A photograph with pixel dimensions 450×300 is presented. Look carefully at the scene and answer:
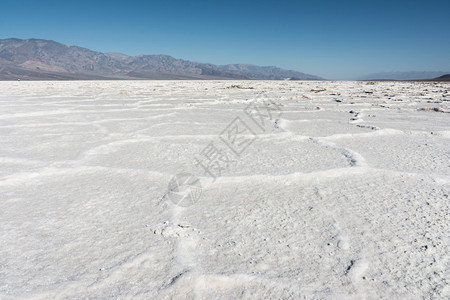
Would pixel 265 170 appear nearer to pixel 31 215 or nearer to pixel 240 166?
pixel 240 166

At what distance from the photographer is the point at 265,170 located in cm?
177

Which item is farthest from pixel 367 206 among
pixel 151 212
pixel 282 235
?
pixel 151 212

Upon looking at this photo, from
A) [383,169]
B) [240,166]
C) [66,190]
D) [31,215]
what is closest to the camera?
[31,215]

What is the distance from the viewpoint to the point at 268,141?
101 inches

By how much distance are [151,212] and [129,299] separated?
498 millimetres

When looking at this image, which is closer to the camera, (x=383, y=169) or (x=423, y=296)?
(x=423, y=296)

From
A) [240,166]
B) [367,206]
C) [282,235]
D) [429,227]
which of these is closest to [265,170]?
[240,166]

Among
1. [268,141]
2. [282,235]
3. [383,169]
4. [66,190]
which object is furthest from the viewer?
[268,141]

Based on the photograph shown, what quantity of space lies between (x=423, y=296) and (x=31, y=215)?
4.24ft

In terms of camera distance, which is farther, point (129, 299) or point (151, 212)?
point (151, 212)

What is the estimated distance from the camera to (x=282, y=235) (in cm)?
109

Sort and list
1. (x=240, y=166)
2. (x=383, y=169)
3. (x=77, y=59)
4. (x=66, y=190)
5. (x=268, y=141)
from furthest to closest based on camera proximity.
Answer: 1. (x=77, y=59)
2. (x=268, y=141)
3. (x=240, y=166)
4. (x=383, y=169)
5. (x=66, y=190)

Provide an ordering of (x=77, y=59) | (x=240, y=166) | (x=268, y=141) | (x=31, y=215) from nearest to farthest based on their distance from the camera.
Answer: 1. (x=31, y=215)
2. (x=240, y=166)
3. (x=268, y=141)
4. (x=77, y=59)

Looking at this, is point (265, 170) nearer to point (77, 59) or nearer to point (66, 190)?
point (66, 190)
